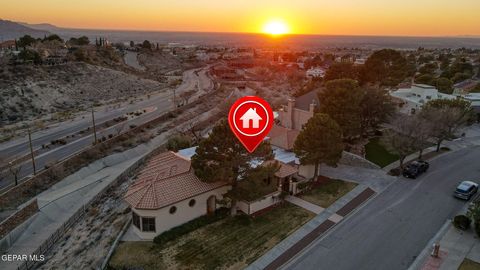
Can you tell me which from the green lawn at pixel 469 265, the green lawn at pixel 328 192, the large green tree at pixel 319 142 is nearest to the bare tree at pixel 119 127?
the large green tree at pixel 319 142

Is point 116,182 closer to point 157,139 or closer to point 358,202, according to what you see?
point 157,139

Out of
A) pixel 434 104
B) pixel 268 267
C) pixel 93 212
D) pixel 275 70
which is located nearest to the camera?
pixel 268 267

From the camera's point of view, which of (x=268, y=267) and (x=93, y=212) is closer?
(x=268, y=267)

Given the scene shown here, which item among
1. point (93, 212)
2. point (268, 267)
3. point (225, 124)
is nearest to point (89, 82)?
point (93, 212)

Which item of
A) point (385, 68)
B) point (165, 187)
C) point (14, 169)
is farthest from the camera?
point (385, 68)

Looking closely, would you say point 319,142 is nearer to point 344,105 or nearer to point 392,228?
point 392,228

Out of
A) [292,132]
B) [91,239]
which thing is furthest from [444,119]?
[91,239]
